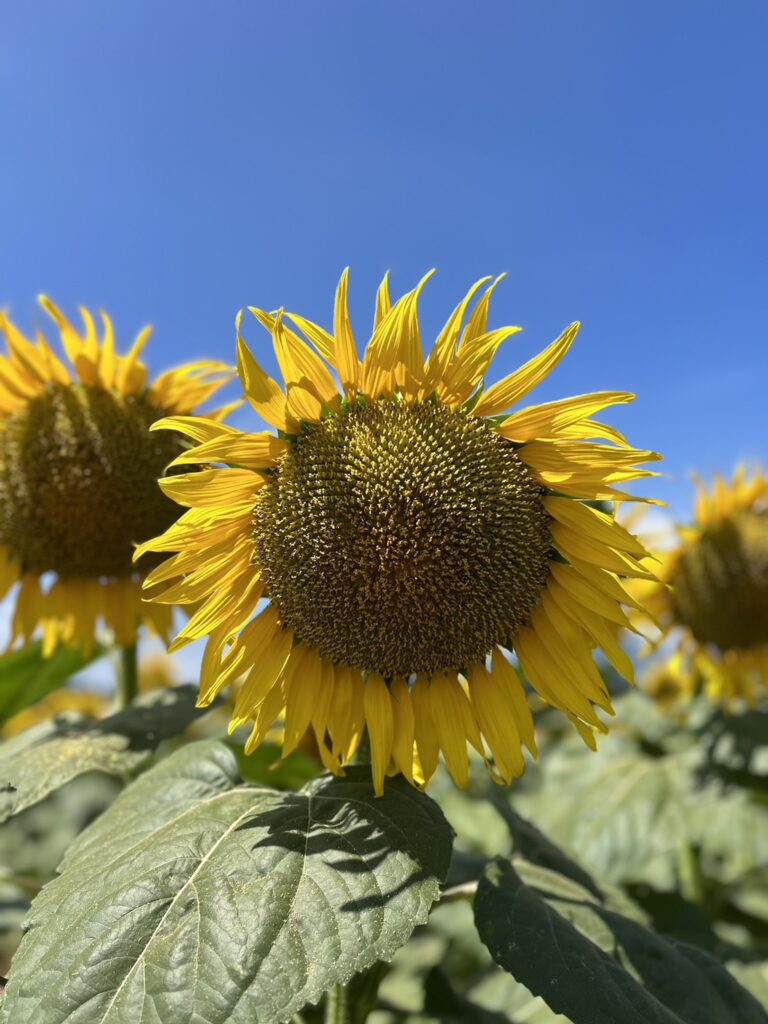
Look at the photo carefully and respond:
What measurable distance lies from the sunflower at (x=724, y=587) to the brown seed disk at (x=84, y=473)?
8.21 ft

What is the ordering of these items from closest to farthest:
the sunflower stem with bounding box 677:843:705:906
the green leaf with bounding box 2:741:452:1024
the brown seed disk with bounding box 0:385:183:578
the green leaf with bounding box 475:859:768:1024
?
the green leaf with bounding box 2:741:452:1024 → the green leaf with bounding box 475:859:768:1024 → the brown seed disk with bounding box 0:385:183:578 → the sunflower stem with bounding box 677:843:705:906

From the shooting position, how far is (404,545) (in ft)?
6.24

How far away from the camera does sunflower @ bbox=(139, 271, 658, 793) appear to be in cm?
191

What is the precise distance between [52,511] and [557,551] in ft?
5.38

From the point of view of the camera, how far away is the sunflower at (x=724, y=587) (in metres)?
4.34

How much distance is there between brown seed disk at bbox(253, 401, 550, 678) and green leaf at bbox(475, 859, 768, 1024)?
1.73 feet

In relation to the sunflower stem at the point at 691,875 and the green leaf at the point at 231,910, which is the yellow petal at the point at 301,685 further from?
the sunflower stem at the point at 691,875

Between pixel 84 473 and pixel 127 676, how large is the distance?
2.66 ft

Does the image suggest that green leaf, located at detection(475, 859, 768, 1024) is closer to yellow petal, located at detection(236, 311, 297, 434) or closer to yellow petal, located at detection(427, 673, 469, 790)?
yellow petal, located at detection(427, 673, 469, 790)

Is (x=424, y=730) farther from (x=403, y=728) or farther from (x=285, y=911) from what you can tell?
(x=285, y=911)

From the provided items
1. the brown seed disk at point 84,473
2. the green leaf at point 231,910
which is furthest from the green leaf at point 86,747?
the brown seed disk at point 84,473

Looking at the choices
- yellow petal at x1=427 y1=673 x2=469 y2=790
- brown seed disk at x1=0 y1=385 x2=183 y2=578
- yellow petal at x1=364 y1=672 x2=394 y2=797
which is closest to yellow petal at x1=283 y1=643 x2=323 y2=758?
yellow petal at x1=364 y1=672 x2=394 y2=797

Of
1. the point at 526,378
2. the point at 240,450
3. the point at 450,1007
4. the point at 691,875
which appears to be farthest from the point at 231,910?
the point at 691,875

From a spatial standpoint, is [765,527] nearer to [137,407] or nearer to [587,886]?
[587,886]
